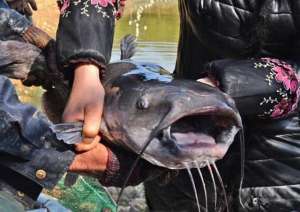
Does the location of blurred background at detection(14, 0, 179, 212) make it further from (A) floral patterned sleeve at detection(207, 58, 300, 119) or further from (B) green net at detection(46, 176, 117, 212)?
(A) floral patterned sleeve at detection(207, 58, 300, 119)

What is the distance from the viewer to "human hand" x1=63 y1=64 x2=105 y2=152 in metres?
1.69

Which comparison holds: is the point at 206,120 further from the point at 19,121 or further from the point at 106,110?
the point at 19,121

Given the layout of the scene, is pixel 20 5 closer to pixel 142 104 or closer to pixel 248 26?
pixel 248 26

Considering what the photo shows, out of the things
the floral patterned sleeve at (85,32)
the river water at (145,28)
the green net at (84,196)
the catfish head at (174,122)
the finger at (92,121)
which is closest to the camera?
the catfish head at (174,122)

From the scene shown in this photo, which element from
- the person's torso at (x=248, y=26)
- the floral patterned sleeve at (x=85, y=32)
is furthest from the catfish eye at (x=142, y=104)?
the person's torso at (x=248, y=26)

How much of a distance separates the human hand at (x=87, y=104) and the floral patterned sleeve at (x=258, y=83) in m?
0.37

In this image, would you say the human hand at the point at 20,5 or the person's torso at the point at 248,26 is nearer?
the person's torso at the point at 248,26

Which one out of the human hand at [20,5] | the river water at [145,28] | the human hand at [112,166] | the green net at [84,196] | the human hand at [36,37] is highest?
the human hand at [36,37]

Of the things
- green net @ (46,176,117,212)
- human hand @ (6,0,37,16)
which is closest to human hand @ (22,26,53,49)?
human hand @ (6,0,37,16)

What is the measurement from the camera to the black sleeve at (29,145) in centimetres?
166

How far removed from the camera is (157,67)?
1884mm

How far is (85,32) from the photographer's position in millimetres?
1865

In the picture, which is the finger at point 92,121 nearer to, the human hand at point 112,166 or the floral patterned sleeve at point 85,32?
the human hand at point 112,166

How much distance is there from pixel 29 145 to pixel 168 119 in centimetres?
33
